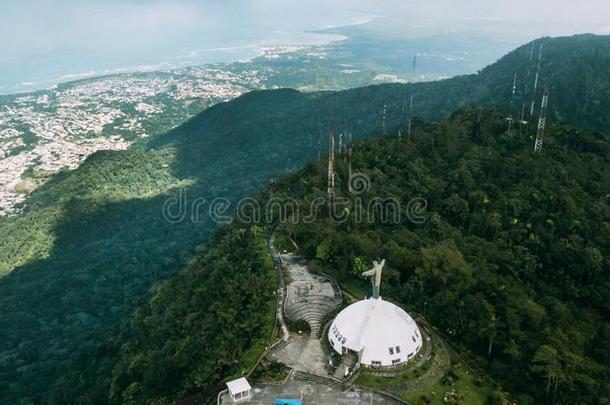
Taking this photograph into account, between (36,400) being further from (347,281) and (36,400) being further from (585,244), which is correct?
(585,244)

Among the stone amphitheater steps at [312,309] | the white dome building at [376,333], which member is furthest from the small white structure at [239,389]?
the stone amphitheater steps at [312,309]

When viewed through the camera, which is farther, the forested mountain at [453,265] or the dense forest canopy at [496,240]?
the forested mountain at [453,265]

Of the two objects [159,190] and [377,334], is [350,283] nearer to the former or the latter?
[377,334]

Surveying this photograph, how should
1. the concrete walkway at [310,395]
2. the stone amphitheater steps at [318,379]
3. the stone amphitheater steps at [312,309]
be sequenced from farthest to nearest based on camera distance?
the stone amphitheater steps at [312,309]
the stone amphitheater steps at [318,379]
the concrete walkway at [310,395]

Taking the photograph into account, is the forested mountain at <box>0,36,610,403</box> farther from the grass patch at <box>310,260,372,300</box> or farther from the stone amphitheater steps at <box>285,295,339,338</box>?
the stone amphitheater steps at <box>285,295,339,338</box>

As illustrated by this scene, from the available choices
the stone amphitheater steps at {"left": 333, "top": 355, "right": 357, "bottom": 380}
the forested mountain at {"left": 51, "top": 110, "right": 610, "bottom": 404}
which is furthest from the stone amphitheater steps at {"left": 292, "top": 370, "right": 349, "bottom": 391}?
the forested mountain at {"left": 51, "top": 110, "right": 610, "bottom": 404}

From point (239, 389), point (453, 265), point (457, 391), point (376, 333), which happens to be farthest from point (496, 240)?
point (239, 389)

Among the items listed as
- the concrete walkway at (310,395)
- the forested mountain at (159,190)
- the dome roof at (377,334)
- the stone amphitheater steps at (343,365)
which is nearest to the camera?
the concrete walkway at (310,395)

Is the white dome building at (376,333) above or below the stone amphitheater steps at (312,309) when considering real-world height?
above

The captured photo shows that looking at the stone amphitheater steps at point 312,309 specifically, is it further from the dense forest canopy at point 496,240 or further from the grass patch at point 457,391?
the grass patch at point 457,391
